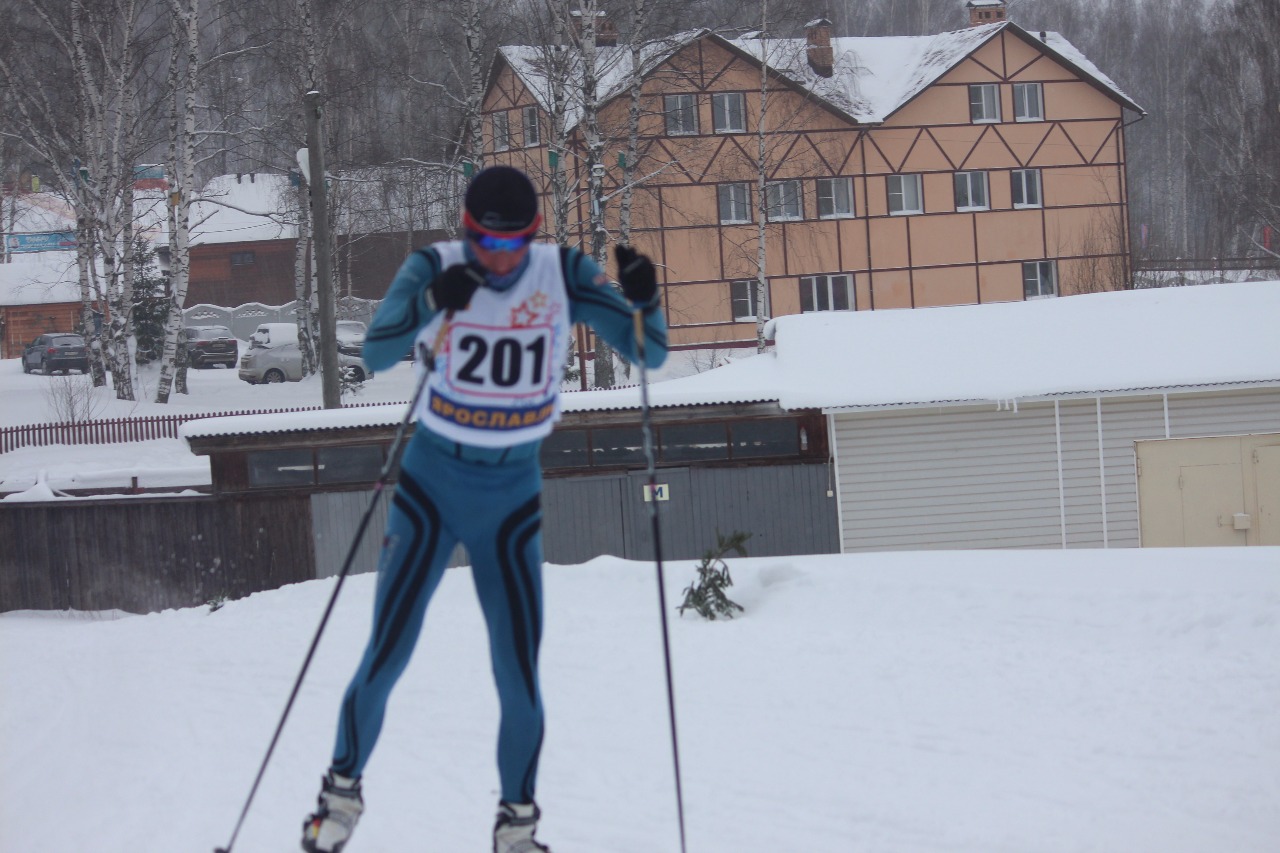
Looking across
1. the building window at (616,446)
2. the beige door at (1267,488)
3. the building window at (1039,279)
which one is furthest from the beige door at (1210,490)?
the building window at (1039,279)

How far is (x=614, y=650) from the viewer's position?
21.2 ft

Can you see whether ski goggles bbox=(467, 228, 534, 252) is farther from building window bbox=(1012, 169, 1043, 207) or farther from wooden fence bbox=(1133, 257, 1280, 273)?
wooden fence bbox=(1133, 257, 1280, 273)

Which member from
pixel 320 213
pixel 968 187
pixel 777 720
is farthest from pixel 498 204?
pixel 968 187

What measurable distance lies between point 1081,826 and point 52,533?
1548 cm

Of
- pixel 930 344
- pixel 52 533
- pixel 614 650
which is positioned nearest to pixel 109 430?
pixel 52 533

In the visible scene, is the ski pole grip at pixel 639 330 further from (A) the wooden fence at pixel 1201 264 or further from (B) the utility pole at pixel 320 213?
(A) the wooden fence at pixel 1201 264

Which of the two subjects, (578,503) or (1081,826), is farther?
(578,503)

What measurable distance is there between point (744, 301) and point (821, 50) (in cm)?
725

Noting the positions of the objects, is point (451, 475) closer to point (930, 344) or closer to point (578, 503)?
point (578, 503)

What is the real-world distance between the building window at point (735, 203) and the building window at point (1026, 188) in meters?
7.95

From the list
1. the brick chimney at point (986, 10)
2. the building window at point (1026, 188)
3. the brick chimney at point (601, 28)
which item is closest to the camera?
the brick chimney at point (601, 28)

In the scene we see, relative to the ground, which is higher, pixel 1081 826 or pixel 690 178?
pixel 690 178

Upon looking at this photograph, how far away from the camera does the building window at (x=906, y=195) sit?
3253 cm

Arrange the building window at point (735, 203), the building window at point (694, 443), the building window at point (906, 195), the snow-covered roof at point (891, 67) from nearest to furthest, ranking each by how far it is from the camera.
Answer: the building window at point (694, 443) → the snow-covered roof at point (891, 67) → the building window at point (735, 203) → the building window at point (906, 195)
